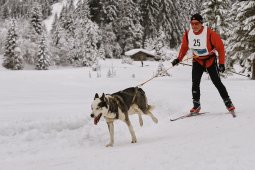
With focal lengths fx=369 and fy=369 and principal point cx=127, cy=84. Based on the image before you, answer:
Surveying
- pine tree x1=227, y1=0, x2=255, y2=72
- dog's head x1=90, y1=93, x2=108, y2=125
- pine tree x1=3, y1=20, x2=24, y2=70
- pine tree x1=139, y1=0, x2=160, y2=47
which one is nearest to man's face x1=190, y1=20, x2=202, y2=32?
dog's head x1=90, y1=93, x2=108, y2=125

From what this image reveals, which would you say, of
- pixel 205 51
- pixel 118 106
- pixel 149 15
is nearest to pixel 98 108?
pixel 118 106

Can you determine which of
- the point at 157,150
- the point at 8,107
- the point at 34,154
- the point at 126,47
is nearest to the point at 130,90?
the point at 34,154

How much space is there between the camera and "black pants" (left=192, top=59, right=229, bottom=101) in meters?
8.20

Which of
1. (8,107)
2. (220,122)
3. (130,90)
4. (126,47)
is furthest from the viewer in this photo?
(126,47)

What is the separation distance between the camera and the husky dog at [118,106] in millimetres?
6695

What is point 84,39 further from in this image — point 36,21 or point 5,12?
point 5,12

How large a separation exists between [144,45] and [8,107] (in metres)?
63.4

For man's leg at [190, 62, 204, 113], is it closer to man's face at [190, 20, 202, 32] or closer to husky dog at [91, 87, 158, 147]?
man's face at [190, 20, 202, 32]

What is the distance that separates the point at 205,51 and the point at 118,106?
95.6 inches

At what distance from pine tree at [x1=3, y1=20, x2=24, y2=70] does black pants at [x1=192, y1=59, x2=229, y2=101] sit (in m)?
51.4

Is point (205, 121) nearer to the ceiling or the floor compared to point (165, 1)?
nearer to the floor

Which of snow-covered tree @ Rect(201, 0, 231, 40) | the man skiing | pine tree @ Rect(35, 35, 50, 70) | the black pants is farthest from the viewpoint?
pine tree @ Rect(35, 35, 50, 70)

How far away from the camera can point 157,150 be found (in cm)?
519

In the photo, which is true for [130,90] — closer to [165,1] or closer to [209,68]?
[209,68]
